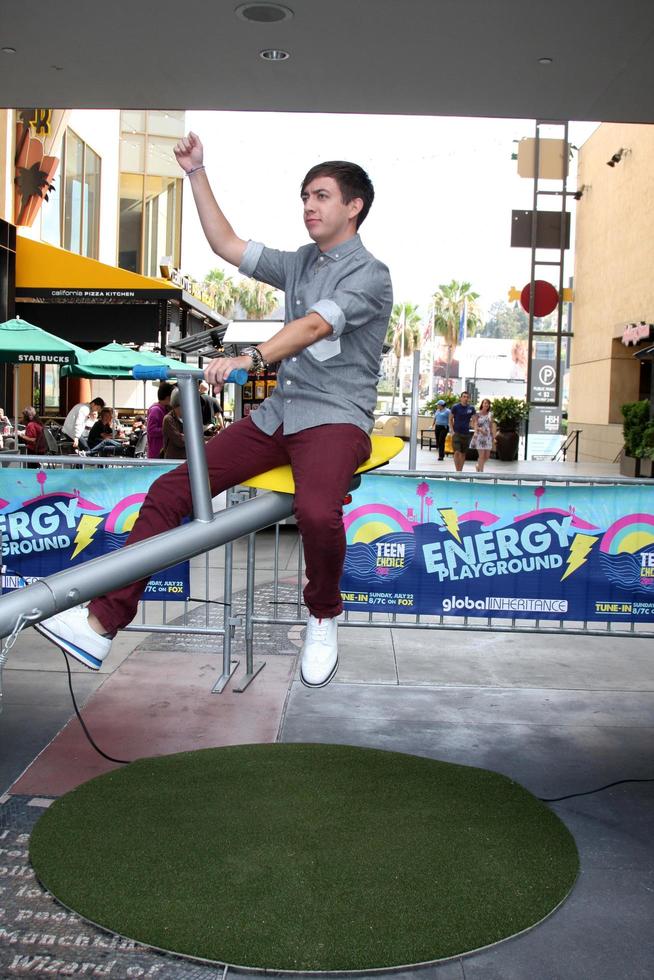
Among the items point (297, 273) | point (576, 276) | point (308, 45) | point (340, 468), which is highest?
point (576, 276)

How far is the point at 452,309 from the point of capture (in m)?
87.0

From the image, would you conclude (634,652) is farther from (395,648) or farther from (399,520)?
(399,520)

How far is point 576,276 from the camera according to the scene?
33.9 m

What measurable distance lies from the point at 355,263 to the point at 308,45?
9.35 feet

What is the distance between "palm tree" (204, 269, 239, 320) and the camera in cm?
9488

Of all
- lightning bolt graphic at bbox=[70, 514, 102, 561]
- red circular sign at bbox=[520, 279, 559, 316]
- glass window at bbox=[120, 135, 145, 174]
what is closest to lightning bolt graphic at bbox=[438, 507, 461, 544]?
lightning bolt graphic at bbox=[70, 514, 102, 561]

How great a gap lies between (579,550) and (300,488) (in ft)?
10.2

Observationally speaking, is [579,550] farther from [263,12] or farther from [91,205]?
[91,205]

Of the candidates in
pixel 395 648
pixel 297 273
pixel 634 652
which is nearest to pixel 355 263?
pixel 297 273

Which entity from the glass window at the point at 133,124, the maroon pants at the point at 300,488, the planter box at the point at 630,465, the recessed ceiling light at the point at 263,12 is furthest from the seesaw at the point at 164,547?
the glass window at the point at 133,124

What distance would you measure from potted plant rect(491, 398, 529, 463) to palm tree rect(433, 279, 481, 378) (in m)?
55.4

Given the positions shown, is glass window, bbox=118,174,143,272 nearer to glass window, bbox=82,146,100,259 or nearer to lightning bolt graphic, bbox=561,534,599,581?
glass window, bbox=82,146,100,259

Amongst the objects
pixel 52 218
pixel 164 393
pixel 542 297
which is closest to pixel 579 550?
pixel 164 393

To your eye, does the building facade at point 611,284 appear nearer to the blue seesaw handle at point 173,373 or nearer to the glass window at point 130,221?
the glass window at point 130,221
